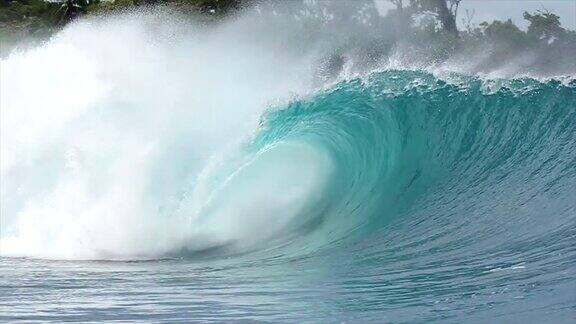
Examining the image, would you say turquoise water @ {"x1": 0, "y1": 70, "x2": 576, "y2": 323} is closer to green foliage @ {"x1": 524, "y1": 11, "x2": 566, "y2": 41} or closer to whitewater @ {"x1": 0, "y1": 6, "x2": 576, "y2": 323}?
whitewater @ {"x1": 0, "y1": 6, "x2": 576, "y2": 323}

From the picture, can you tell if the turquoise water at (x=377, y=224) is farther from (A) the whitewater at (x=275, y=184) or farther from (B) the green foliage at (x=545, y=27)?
(B) the green foliage at (x=545, y=27)

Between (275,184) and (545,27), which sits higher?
(545,27)

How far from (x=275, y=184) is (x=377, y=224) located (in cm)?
184

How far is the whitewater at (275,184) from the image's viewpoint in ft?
27.3

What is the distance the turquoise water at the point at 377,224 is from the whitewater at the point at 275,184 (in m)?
0.04

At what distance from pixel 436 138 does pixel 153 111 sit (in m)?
4.92

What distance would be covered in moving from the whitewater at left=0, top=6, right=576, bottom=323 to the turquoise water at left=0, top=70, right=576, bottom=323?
0.04 meters

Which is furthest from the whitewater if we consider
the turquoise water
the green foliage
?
the green foliage

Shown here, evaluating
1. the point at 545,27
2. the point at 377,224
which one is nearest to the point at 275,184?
the point at 377,224

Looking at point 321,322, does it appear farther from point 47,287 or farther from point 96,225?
point 96,225

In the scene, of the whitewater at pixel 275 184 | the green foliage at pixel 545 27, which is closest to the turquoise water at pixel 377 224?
the whitewater at pixel 275 184

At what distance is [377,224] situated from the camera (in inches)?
513

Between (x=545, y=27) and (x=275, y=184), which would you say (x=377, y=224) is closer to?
(x=275, y=184)

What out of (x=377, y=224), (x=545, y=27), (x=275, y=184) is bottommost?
(x=377, y=224)
